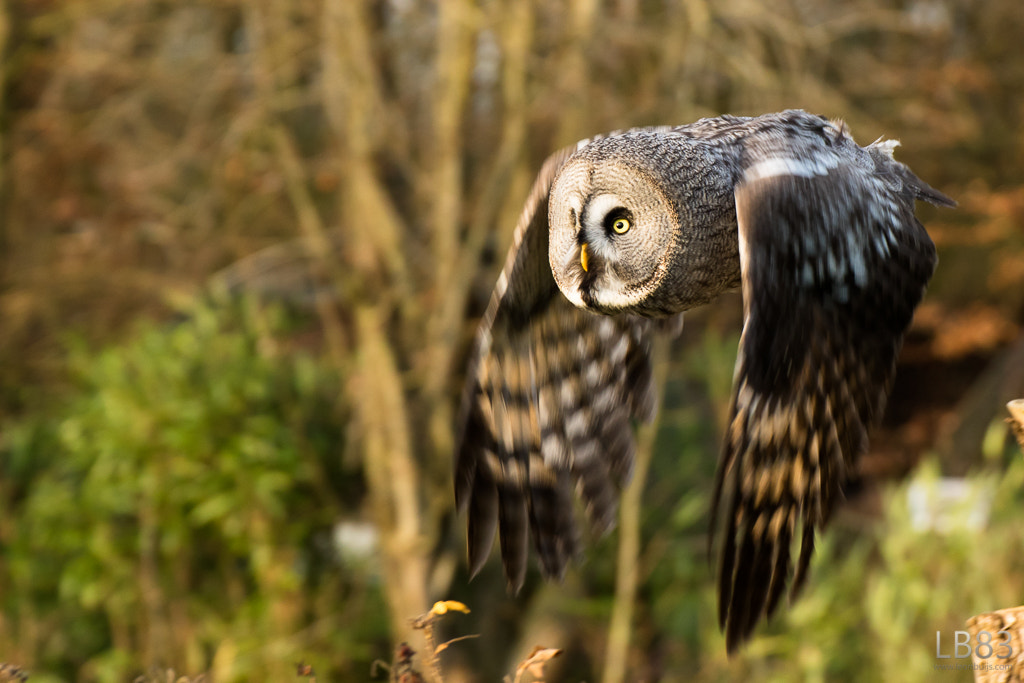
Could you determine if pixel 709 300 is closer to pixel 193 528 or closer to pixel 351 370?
pixel 351 370

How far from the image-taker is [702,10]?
11.5 ft

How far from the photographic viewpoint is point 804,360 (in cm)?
147

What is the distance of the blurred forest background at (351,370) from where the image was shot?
370 centimetres

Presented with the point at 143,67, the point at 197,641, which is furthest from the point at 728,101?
the point at 197,641

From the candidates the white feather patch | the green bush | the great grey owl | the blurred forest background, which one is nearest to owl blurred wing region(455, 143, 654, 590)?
the great grey owl

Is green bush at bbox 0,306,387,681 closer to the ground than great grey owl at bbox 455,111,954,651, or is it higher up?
closer to the ground

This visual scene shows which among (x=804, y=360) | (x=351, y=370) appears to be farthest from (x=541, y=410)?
(x=351, y=370)

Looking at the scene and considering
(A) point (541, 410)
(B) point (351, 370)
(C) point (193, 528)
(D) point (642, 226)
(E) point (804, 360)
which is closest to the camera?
(E) point (804, 360)

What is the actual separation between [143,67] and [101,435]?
5.19 ft

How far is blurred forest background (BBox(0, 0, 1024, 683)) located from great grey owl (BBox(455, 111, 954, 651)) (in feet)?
5.90

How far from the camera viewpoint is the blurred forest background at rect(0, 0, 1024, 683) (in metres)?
3.70

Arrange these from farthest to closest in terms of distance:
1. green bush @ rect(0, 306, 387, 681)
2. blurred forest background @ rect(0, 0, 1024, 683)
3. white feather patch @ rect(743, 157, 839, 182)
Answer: green bush @ rect(0, 306, 387, 681), blurred forest background @ rect(0, 0, 1024, 683), white feather patch @ rect(743, 157, 839, 182)

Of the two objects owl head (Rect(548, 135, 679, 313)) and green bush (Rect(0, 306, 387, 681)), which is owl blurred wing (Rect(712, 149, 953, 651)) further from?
green bush (Rect(0, 306, 387, 681))

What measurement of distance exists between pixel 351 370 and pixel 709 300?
8.65 ft
